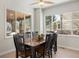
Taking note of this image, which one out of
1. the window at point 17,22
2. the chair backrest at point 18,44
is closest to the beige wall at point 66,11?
the window at point 17,22

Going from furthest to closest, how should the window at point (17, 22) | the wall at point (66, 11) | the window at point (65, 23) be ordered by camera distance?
the window at point (65, 23)
the wall at point (66, 11)
the window at point (17, 22)

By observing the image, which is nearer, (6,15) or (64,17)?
(6,15)

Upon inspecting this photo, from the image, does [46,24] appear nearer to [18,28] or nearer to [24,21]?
[24,21]

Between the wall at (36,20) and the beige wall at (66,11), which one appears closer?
the beige wall at (66,11)

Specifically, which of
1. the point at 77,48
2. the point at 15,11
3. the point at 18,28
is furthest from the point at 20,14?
the point at 77,48

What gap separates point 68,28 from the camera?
5.93 meters

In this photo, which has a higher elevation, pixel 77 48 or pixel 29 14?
pixel 29 14

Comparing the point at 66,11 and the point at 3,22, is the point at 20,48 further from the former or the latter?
the point at 66,11

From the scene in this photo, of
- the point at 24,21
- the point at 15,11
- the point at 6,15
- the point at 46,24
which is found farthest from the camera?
the point at 46,24

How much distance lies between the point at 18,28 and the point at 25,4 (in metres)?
1.50

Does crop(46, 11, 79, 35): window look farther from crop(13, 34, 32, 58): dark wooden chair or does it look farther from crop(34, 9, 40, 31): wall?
crop(13, 34, 32, 58): dark wooden chair

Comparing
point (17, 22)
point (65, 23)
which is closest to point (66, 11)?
point (65, 23)

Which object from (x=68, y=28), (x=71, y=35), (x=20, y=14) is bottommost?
(x=71, y=35)

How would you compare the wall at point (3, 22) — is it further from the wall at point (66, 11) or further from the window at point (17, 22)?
the wall at point (66, 11)
